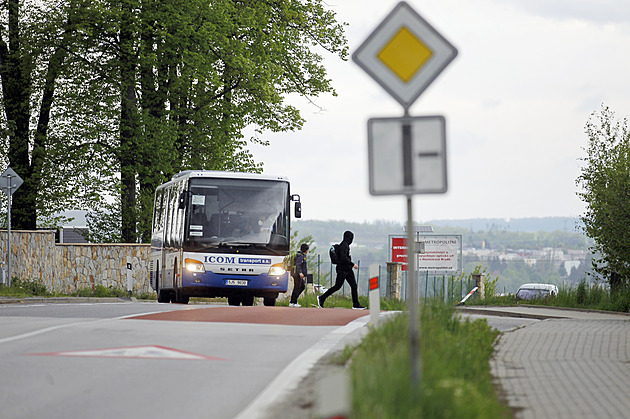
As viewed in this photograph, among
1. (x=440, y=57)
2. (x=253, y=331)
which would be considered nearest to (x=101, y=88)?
(x=253, y=331)

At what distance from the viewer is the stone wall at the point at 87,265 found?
3231cm

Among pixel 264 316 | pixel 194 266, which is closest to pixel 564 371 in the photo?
pixel 264 316

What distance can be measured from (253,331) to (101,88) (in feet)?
81.1

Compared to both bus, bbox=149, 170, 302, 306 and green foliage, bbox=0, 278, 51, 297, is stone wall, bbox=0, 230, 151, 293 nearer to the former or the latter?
green foliage, bbox=0, 278, 51, 297

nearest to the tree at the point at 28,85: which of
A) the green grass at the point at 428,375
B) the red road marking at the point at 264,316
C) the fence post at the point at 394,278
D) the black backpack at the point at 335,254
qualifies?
the fence post at the point at 394,278

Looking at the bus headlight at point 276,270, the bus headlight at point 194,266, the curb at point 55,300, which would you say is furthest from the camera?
the curb at point 55,300

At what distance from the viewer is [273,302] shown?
83.0 feet

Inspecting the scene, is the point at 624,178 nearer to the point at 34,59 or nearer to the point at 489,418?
the point at 489,418

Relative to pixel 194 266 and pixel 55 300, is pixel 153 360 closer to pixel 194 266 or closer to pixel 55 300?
pixel 194 266

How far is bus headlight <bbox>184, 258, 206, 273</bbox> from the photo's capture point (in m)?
23.5

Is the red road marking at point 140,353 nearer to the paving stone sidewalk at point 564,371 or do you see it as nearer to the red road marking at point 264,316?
the paving stone sidewalk at point 564,371

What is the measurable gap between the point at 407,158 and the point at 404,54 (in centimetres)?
81

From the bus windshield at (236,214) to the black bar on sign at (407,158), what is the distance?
1676cm

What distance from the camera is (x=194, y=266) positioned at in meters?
23.6
